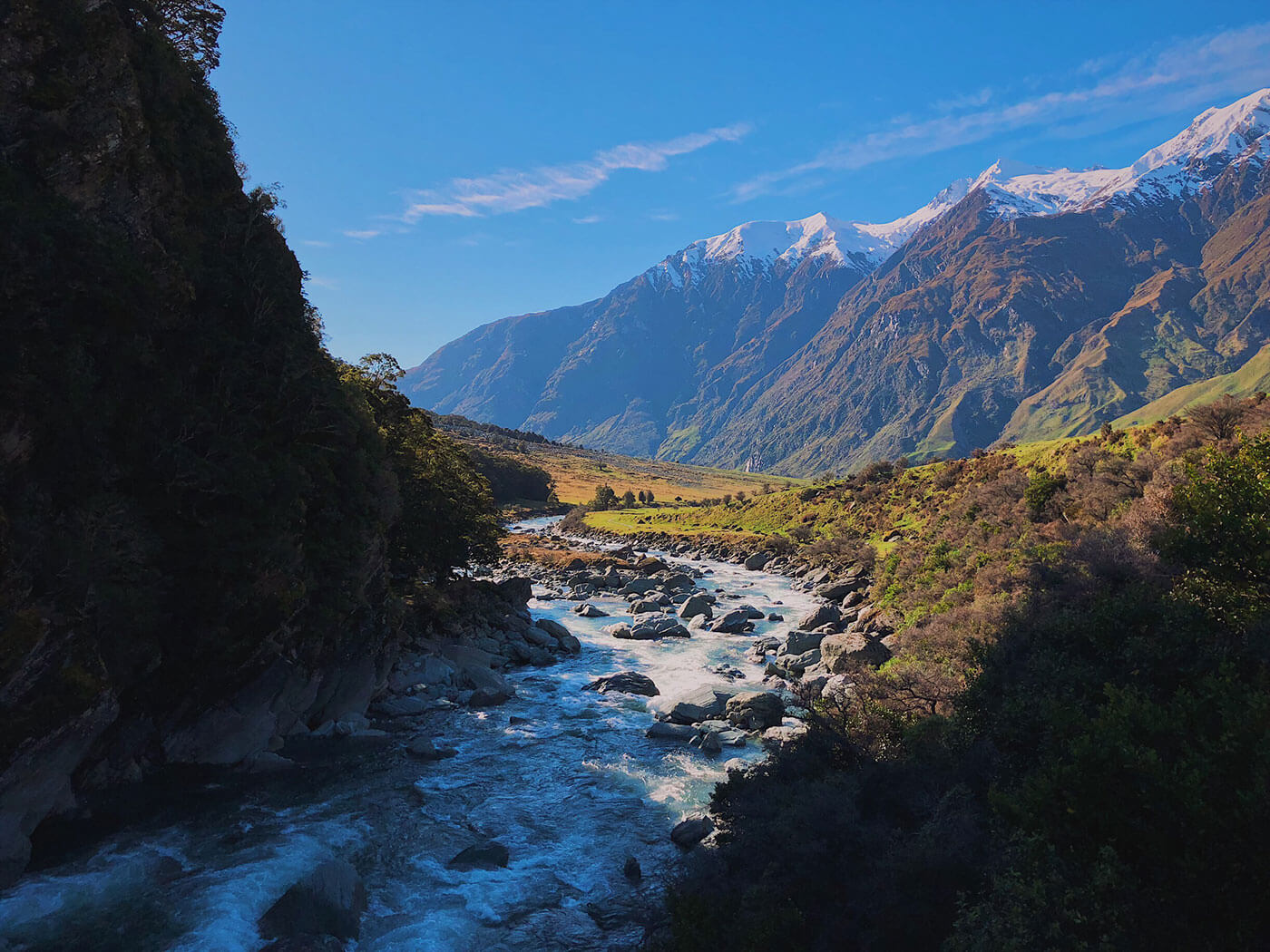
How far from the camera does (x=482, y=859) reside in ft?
54.5

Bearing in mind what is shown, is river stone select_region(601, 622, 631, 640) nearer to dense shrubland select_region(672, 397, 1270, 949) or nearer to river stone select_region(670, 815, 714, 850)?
dense shrubland select_region(672, 397, 1270, 949)

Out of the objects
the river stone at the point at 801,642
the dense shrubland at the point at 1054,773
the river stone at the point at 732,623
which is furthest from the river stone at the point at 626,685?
the river stone at the point at 732,623

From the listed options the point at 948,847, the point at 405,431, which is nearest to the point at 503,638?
the point at 405,431

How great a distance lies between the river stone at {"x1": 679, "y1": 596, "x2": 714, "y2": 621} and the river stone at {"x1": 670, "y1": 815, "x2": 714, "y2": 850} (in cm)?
2930

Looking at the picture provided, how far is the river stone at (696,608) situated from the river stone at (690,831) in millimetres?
29296

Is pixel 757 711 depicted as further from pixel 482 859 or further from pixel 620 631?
pixel 620 631

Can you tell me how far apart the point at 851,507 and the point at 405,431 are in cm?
5138

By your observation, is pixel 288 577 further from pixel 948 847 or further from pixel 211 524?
pixel 948 847

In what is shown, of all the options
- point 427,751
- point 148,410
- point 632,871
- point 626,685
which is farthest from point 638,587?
point 148,410

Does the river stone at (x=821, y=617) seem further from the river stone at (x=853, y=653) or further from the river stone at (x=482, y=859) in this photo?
the river stone at (x=482, y=859)

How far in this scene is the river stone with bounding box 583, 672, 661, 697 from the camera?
30484 millimetres

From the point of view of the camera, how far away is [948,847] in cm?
1131

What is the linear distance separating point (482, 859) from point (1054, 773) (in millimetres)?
12927

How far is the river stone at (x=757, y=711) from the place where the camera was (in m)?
25.2
